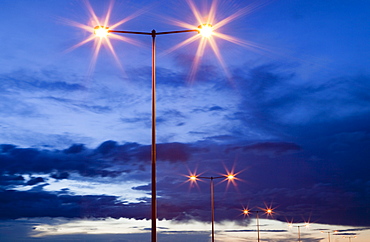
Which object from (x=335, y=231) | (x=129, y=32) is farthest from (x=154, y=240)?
(x=335, y=231)

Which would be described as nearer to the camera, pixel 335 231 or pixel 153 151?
pixel 153 151

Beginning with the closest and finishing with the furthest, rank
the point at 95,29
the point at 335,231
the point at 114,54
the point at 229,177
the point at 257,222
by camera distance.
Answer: the point at 114,54 → the point at 95,29 → the point at 229,177 → the point at 257,222 → the point at 335,231

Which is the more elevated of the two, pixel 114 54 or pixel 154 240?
pixel 114 54

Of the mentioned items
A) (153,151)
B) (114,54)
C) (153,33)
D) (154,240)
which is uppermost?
(153,33)

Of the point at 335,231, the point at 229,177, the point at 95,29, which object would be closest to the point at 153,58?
the point at 95,29

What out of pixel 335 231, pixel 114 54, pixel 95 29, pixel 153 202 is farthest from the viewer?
pixel 335 231

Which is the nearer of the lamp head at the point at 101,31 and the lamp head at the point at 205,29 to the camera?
the lamp head at the point at 205,29

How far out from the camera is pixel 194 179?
5097 centimetres

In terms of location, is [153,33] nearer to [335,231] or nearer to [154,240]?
[154,240]

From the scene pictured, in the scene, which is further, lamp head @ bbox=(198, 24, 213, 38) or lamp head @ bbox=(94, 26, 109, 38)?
lamp head @ bbox=(94, 26, 109, 38)

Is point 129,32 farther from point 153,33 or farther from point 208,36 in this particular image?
point 208,36

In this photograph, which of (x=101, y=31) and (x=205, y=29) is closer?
(x=205, y=29)

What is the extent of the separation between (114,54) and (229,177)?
105 ft

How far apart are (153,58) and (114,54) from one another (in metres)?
1.74
